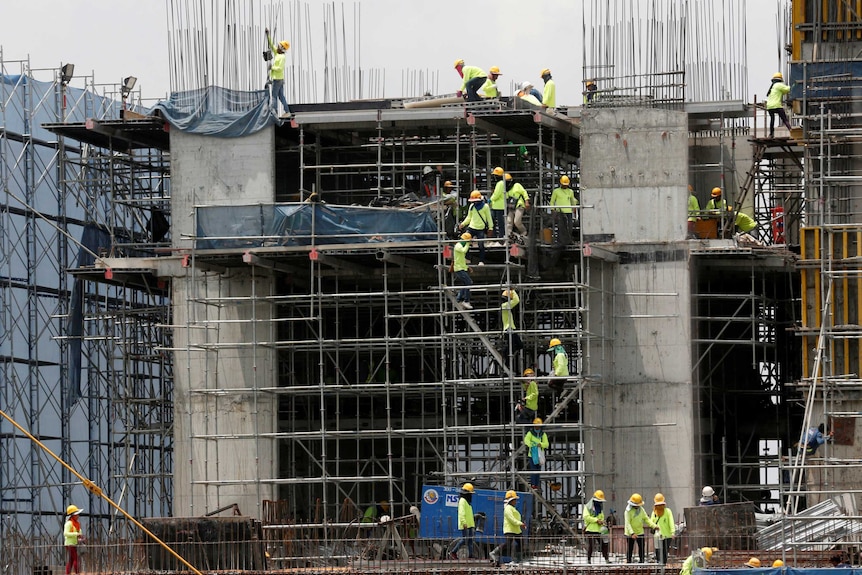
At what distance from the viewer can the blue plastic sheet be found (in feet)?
164

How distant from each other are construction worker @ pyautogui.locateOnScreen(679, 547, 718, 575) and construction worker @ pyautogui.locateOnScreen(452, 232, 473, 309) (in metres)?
9.84

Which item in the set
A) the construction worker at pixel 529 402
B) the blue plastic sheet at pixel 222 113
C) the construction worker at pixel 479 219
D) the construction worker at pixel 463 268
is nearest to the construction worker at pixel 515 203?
the construction worker at pixel 479 219

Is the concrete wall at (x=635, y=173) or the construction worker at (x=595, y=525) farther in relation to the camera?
the concrete wall at (x=635, y=173)

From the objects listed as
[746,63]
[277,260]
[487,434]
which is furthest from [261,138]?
[746,63]

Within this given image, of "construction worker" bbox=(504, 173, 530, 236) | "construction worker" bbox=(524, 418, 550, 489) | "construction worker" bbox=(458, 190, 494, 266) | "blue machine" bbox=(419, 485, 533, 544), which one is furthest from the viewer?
"construction worker" bbox=(504, 173, 530, 236)

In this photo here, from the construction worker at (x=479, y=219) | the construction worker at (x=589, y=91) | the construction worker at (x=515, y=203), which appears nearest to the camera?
the construction worker at (x=479, y=219)

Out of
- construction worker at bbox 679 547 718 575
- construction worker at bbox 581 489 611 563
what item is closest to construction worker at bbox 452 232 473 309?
construction worker at bbox 581 489 611 563

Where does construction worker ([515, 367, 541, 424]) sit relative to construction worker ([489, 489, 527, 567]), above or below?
above

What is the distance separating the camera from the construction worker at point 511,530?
42250mm

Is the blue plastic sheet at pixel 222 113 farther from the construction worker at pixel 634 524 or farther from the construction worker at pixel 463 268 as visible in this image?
the construction worker at pixel 634 524

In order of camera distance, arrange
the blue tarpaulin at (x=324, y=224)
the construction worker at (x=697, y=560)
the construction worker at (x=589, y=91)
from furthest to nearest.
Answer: the construction worker at (x=589, y=91) < the blue tarpaulin at (x=324, y=224) < the construction worker at (x=697, y=560)

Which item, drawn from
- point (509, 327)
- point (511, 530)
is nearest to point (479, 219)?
point (509, 327)

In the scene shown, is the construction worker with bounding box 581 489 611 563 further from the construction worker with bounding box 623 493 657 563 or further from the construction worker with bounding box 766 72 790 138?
the construction worker with bounding box 766 72 790 138

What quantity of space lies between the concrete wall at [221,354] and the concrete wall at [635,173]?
26.0 feet
